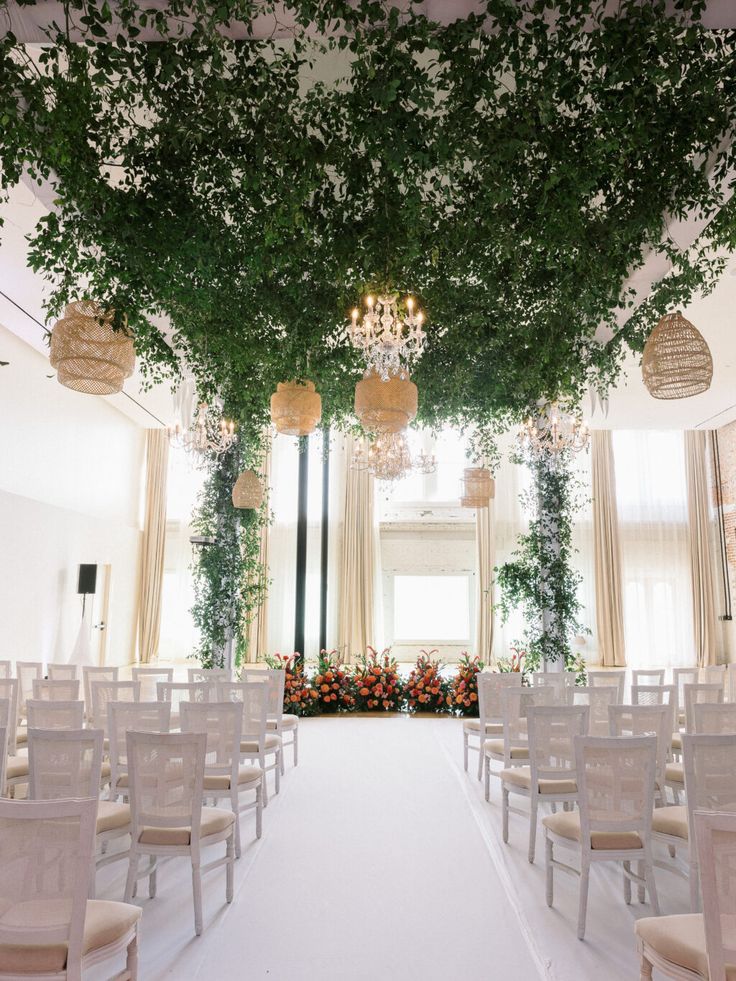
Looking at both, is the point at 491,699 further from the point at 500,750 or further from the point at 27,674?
the point at 27,674

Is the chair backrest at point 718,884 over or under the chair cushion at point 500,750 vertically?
over

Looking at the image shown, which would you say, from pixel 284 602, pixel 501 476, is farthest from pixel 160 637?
pixel 501 476

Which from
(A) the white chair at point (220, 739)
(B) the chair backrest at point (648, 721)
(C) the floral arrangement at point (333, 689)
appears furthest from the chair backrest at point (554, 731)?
(C) the floral arrangement at point (333, 689)

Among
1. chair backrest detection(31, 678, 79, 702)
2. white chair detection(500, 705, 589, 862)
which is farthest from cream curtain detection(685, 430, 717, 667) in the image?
chair backrest detection(31, 678, 79, 702)

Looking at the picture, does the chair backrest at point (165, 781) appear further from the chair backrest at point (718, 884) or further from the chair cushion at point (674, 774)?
the chair cushion at point (674, 774)

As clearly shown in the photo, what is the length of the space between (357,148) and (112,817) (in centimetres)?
399

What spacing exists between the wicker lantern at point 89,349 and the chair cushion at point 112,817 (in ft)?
7.38

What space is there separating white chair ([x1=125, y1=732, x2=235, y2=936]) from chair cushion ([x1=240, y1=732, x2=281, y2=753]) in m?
1.99

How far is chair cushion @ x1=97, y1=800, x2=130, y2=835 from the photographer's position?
3.28 metres

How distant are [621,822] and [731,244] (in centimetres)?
343

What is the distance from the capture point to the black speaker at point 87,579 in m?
10.7

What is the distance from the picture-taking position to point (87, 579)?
425 inches

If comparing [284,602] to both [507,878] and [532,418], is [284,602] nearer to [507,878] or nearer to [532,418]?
[532,418]

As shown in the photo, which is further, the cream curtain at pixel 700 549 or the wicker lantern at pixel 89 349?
the cream curtain at pixel 700 549
